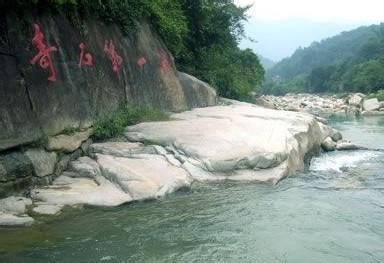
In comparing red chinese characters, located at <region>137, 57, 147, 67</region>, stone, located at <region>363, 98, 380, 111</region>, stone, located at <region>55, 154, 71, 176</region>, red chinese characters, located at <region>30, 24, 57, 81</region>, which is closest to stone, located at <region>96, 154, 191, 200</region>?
stone, located at <region>55, 154, 71, 176</region>

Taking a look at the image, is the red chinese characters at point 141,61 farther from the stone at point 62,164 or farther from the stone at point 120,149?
the stone at point 62,164

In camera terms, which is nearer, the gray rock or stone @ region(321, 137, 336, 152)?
the gray rock

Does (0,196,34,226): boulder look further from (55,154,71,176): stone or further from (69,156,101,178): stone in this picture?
(69,156,101,178): stone

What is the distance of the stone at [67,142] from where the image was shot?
393 inches

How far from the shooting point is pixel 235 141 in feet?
37.9

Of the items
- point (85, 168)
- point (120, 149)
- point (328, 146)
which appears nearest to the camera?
point (85, 168)

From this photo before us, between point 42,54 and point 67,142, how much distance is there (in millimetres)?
1807

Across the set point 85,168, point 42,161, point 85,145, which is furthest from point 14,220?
point 85,145

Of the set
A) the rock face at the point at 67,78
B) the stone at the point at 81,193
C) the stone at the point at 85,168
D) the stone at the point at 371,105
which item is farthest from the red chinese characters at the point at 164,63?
the stone at the point at 371,105

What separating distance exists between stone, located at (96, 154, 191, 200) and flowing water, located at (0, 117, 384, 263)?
205 millimetres

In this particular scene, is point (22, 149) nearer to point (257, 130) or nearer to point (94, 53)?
point (94, 53)

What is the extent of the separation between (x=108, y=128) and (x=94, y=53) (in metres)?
1.83

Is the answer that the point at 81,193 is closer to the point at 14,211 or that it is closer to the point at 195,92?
the point at 14,211

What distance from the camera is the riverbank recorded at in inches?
346
